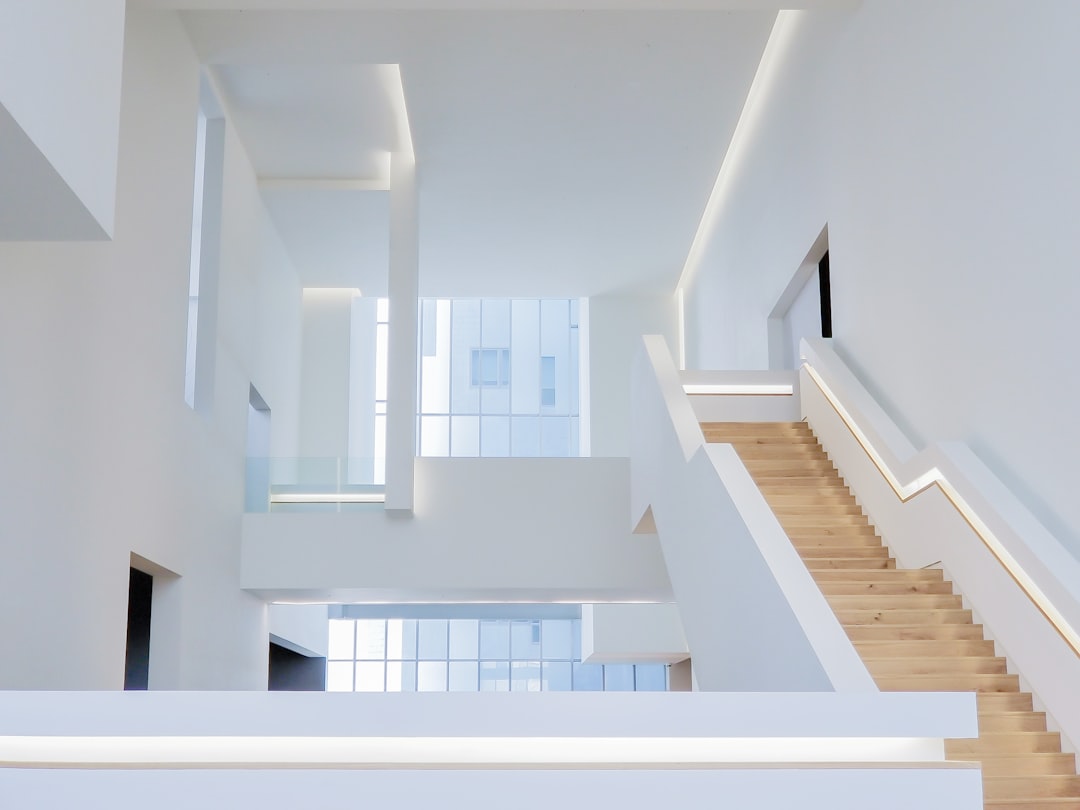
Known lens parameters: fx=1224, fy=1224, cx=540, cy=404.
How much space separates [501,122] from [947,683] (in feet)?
30.6

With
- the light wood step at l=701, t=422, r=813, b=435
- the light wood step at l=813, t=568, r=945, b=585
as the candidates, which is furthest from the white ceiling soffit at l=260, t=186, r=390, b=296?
the light wood step at l=813, t=568, r=945, b=585

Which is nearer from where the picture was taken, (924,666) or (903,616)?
(924,666)

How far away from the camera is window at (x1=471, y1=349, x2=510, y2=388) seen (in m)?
26.8

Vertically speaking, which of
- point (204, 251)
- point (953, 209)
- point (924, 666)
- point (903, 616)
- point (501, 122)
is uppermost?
point (501, 122)

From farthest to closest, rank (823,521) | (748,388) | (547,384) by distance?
(547,384)
(748,388)
(823,521)

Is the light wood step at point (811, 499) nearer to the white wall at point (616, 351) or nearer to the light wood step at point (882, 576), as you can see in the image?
the light wood step at point (882, 576)

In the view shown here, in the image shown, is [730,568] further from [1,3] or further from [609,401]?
[609,401]

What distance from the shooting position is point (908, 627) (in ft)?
22.0

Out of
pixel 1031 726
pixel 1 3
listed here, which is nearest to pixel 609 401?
pixel 1031 726

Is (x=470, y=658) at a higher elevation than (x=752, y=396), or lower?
lower

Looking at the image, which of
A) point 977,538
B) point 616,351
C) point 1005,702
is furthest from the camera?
point 616,351

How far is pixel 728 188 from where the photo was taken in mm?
15555

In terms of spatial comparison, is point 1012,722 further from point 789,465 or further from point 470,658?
point 470,658

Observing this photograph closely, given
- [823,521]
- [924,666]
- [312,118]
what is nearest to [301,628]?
[312,118]
